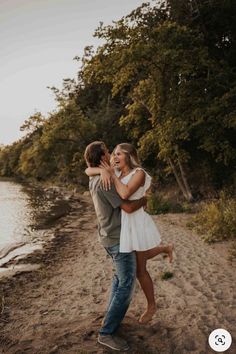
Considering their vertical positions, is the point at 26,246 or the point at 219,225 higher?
the point at 219,225

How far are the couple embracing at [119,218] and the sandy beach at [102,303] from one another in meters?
0.53

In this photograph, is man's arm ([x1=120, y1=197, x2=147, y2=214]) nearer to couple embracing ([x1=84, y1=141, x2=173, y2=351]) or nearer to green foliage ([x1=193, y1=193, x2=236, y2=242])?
couple embracing ([x1=84, y1=141, x2=173, y2=351])

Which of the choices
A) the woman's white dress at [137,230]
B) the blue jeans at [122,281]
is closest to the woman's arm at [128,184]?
the woman's white dress at [137,230]

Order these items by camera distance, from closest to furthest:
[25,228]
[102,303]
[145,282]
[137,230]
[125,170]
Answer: [137,230] → [125,170] → [145,282] → [102,303] → [25,228]

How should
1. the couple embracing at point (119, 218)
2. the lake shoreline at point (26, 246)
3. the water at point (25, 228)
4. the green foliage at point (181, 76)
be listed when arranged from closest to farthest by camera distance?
1. the couple embracing at point (119, 218)
2. the lake shoreline at point (26, 246)
3. the water at point (25, 228)
4. the green foliage at point (181, 76)

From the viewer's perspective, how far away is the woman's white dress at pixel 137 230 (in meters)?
4.03

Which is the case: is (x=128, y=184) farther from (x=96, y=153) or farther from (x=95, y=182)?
(x=96, y=153)

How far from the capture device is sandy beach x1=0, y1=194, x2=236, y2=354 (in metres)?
4.41

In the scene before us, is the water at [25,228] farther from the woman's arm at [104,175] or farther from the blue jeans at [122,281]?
the woman's arm at [104,175]

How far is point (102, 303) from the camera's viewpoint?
6102 mm

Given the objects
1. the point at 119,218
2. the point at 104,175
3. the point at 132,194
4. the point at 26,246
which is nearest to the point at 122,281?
the point at 119,218

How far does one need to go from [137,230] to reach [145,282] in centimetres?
80

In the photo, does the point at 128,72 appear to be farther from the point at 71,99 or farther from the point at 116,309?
the point at 71,99

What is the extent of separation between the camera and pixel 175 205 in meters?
15.9
